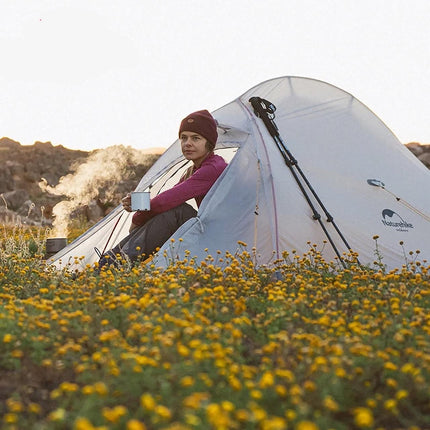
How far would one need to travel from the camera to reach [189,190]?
20.6ft

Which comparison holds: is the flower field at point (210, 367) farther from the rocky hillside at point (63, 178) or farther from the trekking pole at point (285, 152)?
the rocky hillside at point (63, 178)

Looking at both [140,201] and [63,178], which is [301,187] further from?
[63,178]

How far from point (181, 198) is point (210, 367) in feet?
12.2

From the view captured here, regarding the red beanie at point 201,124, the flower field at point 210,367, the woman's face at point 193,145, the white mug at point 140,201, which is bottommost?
the flower field at point 210,367

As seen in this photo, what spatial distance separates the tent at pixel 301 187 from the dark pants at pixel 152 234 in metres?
0.25

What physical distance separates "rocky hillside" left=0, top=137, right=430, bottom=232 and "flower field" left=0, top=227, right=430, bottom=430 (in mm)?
5350

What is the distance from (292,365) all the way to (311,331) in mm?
752

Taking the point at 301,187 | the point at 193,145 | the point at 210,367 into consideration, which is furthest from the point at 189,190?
the point at 210,367

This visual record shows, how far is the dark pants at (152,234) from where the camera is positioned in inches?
239

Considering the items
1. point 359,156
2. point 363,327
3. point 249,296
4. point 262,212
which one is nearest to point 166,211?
point 262,212

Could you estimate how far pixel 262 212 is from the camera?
636 cm

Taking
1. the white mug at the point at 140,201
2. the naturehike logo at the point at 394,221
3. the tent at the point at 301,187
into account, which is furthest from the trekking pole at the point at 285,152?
the white mug at the point at 140,201

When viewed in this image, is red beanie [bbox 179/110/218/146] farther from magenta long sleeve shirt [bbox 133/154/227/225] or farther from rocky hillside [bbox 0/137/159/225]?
rocky hillside [bbox 0/137/159/225]

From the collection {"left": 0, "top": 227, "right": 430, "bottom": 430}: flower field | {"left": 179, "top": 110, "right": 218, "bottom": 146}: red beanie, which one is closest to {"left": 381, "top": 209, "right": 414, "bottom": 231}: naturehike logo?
{"left": 179, "top": 110, "right": 218, "bottom": 146}: red beanie
